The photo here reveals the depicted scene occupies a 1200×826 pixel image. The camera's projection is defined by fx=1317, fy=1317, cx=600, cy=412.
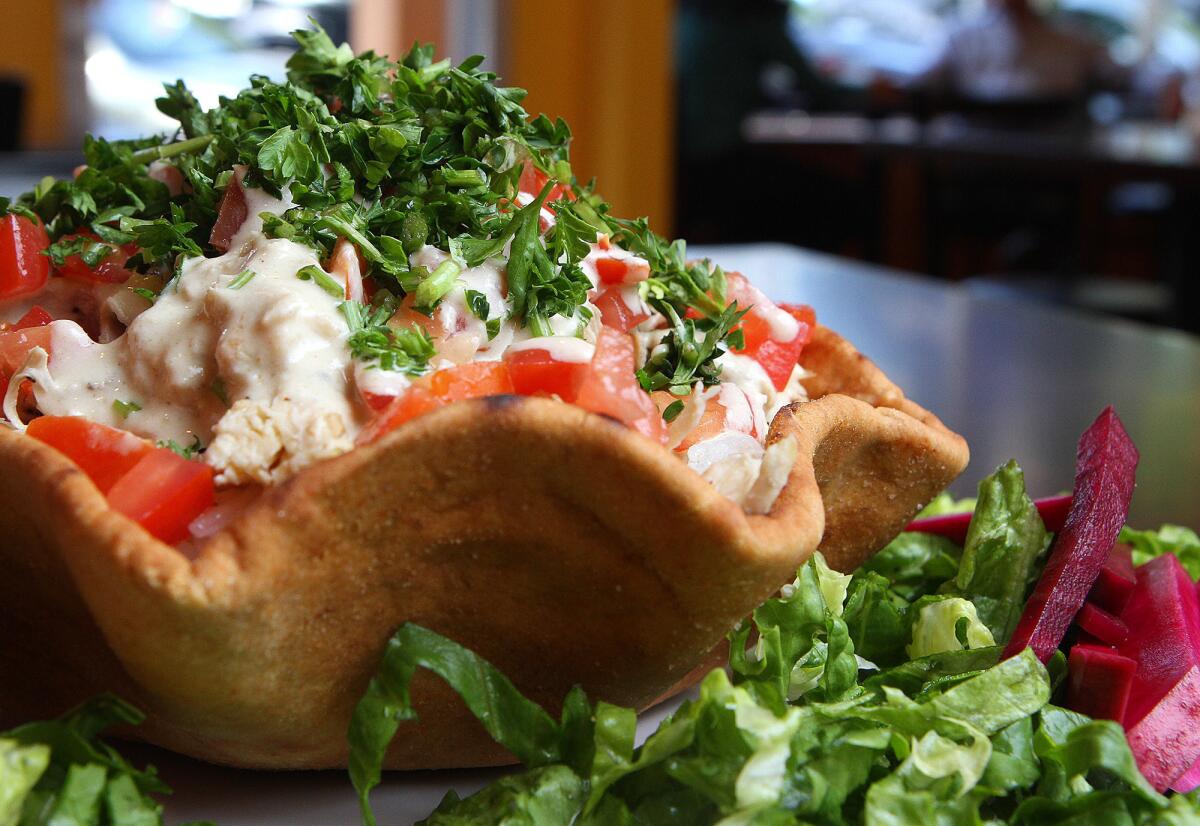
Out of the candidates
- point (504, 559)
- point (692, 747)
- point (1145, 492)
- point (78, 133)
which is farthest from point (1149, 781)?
point (78, 133)

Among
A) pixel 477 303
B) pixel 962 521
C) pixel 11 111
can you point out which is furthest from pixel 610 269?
pixel 11 111

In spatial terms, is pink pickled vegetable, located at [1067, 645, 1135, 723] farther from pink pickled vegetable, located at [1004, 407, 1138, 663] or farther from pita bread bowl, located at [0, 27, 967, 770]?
pita bread bowl, located at [0, 27, 967, 770]

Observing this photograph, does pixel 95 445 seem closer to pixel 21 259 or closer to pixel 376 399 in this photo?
pixel 376 399

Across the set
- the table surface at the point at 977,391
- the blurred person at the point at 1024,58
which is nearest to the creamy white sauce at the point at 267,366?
the table surface at the point at 977,391

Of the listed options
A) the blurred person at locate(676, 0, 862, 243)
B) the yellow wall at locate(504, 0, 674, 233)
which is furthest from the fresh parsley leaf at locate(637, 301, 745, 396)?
the blurred person at locate(676, 0, 862, 243)

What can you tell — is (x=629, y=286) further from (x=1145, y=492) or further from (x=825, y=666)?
(x=1145, y=492)

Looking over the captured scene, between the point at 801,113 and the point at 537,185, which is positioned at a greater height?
the point at 537,185

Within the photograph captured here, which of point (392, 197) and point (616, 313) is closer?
point (392, 197)
